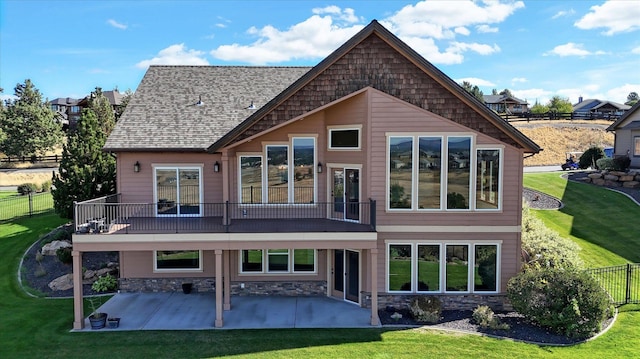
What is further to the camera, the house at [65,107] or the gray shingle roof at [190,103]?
the house at [65,107]

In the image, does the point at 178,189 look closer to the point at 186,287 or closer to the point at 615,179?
the point at 186,287

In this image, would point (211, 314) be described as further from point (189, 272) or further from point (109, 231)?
point (109, 231)

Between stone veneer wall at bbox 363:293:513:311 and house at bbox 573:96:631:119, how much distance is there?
178ft

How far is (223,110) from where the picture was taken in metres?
17.8

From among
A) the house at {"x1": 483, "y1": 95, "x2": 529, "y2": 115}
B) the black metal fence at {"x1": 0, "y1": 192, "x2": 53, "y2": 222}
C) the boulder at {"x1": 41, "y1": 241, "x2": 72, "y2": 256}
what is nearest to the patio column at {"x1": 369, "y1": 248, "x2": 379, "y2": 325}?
the boulder at {"x1": 41, "y1": 241, "x2": 72, "y2": 256}

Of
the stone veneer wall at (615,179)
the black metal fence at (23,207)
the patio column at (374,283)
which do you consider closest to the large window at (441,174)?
the patio column at (374,283)

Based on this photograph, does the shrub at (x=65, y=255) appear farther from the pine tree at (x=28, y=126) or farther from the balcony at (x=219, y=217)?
the pine tree at (x=28, y=126)

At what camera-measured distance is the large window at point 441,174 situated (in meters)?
14.2

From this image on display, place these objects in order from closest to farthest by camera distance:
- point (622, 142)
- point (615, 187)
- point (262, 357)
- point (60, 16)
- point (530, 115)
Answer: point (262, 357) → point (60, 16) → point (615, 187) → point (622, 142) → point (530, 115)

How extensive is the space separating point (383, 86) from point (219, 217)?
26.0 ft

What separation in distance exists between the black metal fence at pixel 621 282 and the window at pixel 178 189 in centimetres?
1454

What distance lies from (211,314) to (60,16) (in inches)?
680

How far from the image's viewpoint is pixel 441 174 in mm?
14297

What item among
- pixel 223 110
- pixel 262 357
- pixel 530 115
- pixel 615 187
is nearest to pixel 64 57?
pixel 223 110
